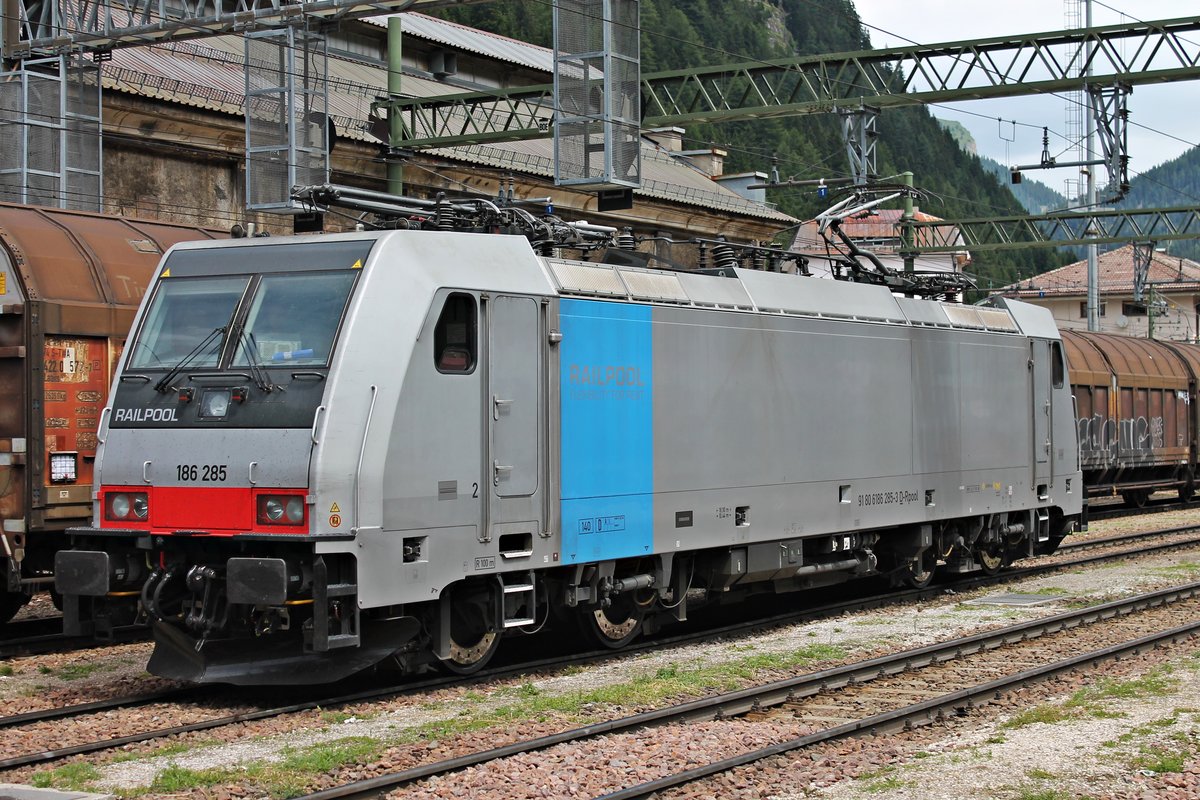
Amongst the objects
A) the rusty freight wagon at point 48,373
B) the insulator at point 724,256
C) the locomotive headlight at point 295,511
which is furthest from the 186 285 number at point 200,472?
the insulator at point 724,256

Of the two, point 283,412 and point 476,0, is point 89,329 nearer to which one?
point 283,412

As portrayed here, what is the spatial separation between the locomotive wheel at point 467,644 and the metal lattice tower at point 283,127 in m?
10.1

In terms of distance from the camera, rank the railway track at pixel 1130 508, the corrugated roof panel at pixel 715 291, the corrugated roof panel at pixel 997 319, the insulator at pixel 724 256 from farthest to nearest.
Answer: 1. the railway track at pixel 1130 508
2. the corrugated roof panel at pixel 997 319
3. the insulator at pixel 724 256
4. the corrugated roof panel at pixel 715 291

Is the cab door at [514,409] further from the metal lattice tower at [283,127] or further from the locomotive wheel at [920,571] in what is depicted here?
the metal lattice tower at [283,127]

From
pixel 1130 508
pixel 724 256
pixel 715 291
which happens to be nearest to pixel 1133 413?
pixel 1130 508

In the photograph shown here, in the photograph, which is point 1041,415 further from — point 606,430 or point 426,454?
point 426,454

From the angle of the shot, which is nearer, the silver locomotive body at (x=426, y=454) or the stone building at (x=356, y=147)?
the silver locomotive body at (x=426, y=454)

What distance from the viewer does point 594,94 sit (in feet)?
64.3

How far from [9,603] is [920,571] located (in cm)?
975

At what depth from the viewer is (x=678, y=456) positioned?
12.9m

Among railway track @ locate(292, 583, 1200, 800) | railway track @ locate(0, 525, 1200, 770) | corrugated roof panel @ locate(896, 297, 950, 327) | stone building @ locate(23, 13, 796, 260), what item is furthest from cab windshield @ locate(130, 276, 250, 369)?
corrugated roof panel @ locate(896, 297, 950, 327)

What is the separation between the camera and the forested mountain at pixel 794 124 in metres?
84.4

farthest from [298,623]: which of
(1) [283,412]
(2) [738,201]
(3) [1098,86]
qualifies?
(2) [738,201]

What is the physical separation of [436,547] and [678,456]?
9.91 feet
